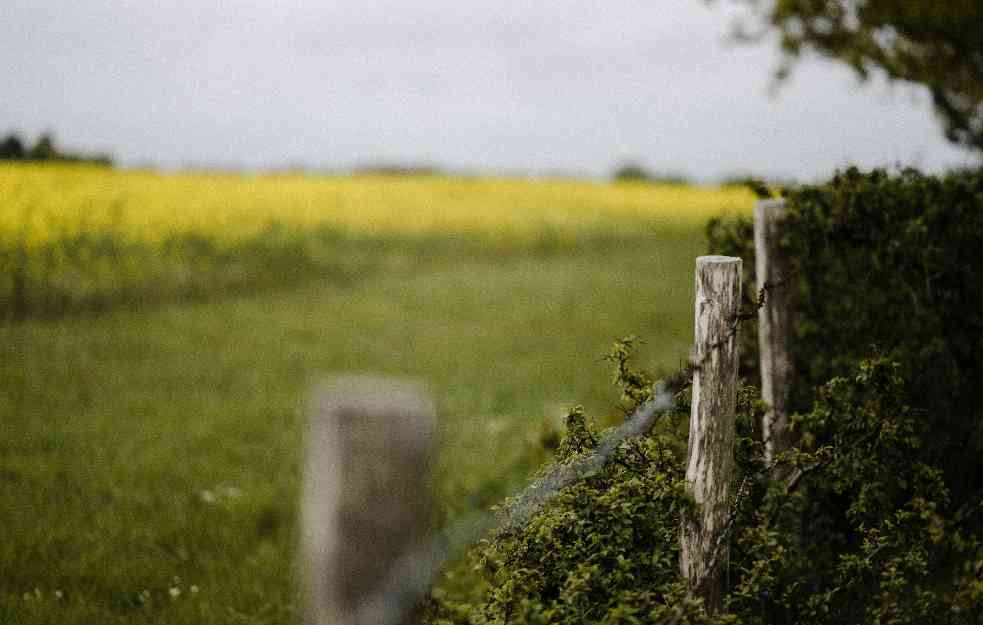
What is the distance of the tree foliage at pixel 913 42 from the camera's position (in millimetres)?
7410

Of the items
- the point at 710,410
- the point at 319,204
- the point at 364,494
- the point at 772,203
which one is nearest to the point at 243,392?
the point at 772,203

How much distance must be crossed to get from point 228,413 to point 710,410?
6.01m

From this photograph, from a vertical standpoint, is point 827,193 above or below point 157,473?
above

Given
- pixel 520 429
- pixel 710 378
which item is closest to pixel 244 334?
pixel 520 429

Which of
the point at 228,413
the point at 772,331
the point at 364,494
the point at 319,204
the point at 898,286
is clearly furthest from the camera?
the point at 319,204

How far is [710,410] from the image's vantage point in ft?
8.55

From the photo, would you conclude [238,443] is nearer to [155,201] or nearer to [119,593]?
[119,593]

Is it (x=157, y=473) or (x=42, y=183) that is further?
(x=42, y=183)

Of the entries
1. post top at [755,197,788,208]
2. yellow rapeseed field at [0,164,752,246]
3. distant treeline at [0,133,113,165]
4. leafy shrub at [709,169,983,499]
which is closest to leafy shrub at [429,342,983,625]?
leafy shrub at [709,169,983,499]

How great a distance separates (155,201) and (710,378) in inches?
636

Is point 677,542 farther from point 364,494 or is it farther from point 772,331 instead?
point 772,331

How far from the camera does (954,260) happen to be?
4445 mm

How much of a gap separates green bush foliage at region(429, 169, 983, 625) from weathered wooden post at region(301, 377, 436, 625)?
100 cm

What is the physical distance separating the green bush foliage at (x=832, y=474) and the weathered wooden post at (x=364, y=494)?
996 mm
